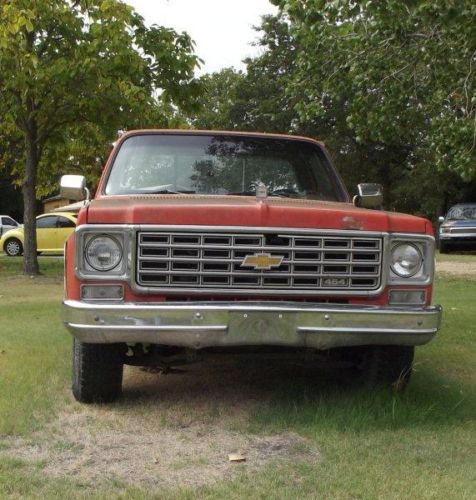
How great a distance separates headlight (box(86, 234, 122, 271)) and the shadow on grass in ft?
3.52

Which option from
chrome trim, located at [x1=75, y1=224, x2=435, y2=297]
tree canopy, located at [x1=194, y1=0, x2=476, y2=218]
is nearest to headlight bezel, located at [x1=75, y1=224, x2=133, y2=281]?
chrome trim, located at [x1=75, y1=224, x2=435, y2=297]

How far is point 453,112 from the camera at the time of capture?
11.6 meters

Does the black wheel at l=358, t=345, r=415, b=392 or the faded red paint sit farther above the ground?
the faded red paint

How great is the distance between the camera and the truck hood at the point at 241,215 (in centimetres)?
423

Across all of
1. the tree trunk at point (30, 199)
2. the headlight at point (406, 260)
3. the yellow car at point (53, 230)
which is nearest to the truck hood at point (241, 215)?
the headlight at point (406, 260)

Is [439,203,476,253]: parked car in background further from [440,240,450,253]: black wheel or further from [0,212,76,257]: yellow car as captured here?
[0,212,76,257]: yellow car

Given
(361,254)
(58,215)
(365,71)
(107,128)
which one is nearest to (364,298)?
(361,254)

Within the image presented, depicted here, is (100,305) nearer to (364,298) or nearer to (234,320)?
(234,320)

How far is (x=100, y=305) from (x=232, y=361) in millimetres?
2354

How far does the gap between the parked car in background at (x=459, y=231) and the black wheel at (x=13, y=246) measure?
1502 cm

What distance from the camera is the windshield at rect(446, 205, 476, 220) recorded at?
1036 inches

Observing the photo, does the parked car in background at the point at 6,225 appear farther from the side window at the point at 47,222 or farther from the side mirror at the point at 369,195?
the side mirror at the point at 369,195

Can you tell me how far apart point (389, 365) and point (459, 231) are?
2153cm

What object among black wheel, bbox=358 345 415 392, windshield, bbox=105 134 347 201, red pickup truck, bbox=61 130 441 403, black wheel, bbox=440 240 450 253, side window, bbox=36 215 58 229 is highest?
windshield, bbox=105 134 347 201
